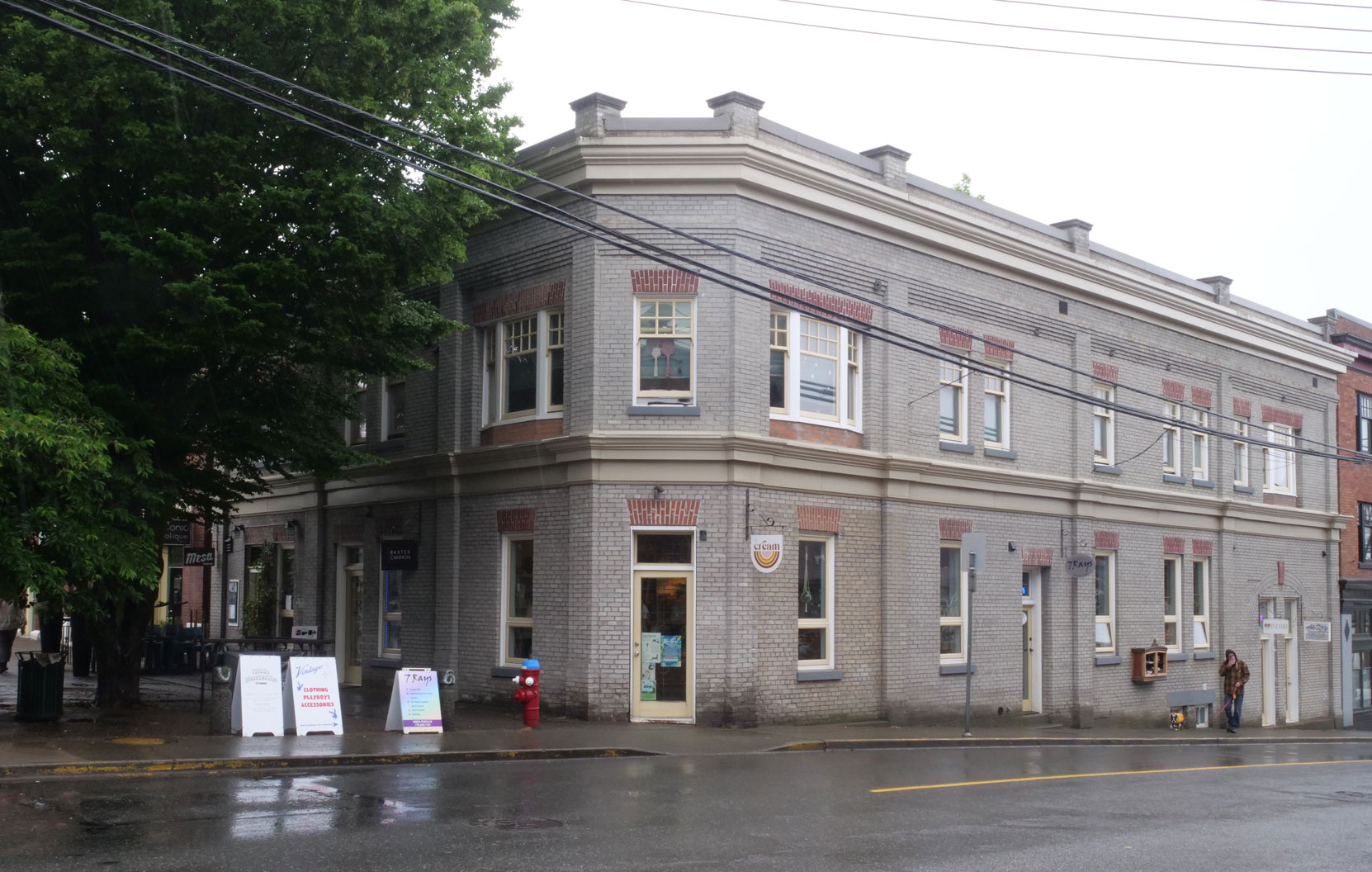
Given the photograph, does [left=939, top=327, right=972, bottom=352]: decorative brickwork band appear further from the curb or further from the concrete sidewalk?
the curb

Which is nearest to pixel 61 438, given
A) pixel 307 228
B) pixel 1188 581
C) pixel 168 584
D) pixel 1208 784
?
pixel 307 228

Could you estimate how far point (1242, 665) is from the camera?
28.6 metres

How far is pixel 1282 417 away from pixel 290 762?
89.9 ft

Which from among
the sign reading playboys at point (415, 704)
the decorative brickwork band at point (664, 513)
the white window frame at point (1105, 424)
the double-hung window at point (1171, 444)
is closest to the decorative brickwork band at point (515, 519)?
the decorative brickwork band at point (664, 513)

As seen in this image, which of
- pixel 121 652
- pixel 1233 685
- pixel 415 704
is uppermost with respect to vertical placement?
pixel 121 652

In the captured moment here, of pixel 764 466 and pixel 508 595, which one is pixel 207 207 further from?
pixel 764 466

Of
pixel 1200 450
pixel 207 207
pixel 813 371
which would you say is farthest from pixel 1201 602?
pixel 207 207

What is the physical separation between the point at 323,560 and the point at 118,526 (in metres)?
9.74

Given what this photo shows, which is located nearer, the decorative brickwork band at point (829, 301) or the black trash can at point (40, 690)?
the black trash can at point (40, 690)

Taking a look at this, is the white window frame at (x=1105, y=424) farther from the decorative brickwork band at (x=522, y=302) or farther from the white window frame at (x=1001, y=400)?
the decorative brickwork band at (x=522, y=302)

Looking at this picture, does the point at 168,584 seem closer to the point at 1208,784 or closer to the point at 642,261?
the point at 642,261

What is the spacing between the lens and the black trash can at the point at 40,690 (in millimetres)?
16828

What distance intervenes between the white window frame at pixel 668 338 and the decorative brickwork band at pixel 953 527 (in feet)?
19.4

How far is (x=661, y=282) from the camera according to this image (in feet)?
63.6
